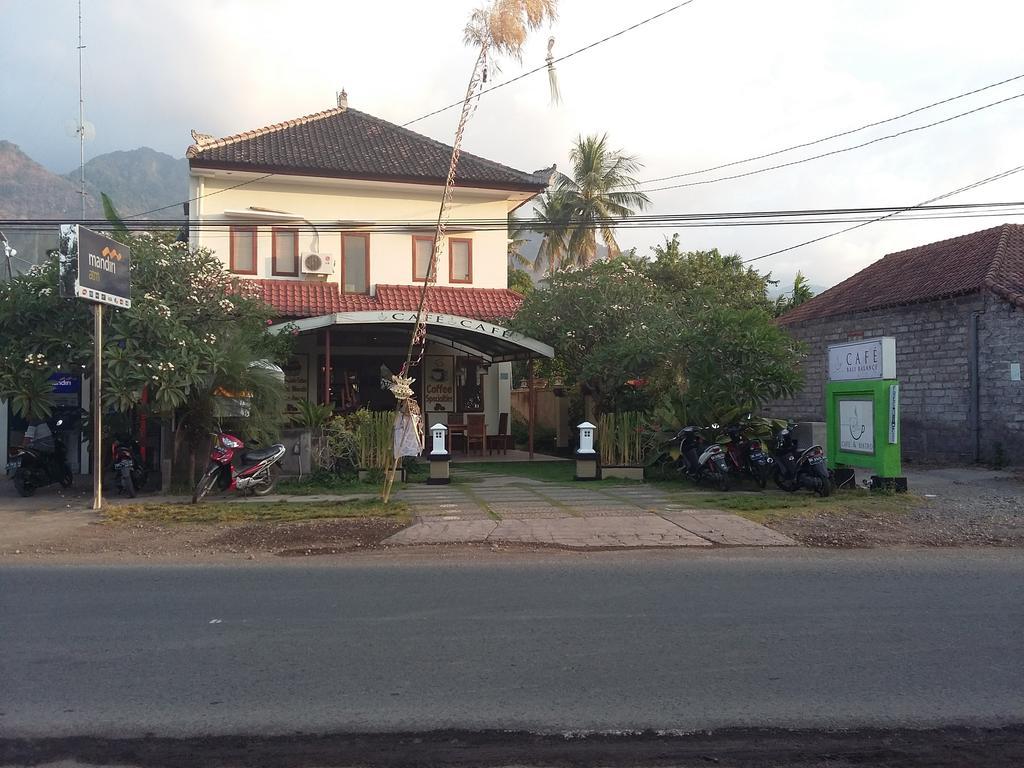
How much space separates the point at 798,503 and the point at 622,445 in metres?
4.06

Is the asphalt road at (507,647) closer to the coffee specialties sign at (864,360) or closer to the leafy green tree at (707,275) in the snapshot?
the coffee specialties sign at (864,360)

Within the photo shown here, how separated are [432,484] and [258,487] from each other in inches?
122

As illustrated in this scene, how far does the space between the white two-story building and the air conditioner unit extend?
0.03 meters

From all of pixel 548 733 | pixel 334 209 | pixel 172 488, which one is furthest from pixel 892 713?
pixel 334 209

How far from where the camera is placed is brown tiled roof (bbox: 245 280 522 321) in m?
21.0

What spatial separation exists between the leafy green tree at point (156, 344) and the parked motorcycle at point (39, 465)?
109 cm

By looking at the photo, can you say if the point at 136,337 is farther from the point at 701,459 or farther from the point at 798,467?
the point at 798,467

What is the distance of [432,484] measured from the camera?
15.6 m

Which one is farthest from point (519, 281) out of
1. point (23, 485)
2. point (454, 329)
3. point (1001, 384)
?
point (23, 485)

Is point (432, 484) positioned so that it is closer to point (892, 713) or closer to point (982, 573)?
point (982, 573)

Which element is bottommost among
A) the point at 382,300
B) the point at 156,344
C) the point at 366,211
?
the point at 156,344

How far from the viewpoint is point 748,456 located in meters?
14.5

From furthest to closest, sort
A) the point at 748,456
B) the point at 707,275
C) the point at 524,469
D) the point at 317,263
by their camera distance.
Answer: the point at 707,275 < the point at 317,263 < the point at 524,469 < the point at 748,456

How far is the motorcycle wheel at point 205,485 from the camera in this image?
1304 cm
